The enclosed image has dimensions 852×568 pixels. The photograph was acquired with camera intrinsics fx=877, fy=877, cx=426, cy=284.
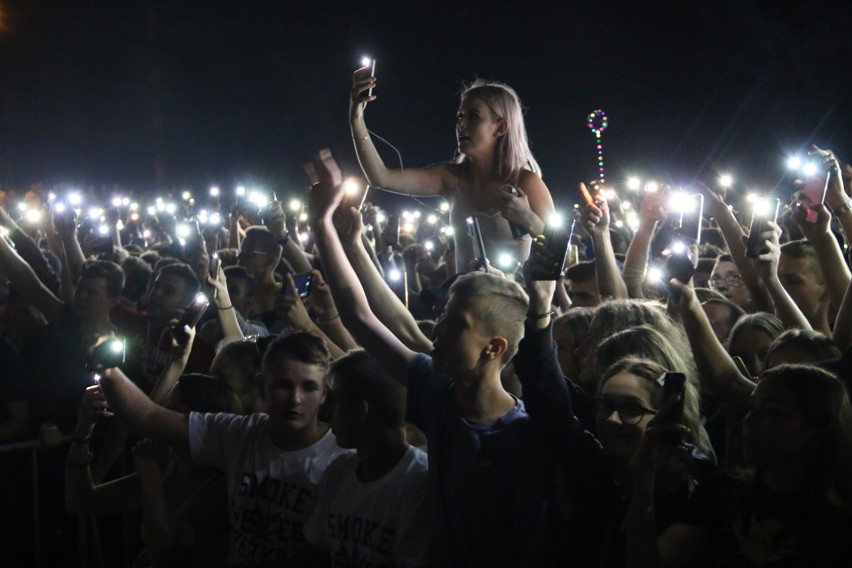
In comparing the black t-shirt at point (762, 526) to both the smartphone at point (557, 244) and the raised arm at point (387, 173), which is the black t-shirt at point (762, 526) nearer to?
the smartphone at point (557, 244)

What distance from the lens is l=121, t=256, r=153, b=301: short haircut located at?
7434mm

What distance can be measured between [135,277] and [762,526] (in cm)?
607

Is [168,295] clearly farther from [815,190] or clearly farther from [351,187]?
[815,190]

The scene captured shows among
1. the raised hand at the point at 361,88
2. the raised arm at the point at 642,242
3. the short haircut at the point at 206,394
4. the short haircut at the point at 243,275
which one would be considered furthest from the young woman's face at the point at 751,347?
the short haircut at the point at 243,275

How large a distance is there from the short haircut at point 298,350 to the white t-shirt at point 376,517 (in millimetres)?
542

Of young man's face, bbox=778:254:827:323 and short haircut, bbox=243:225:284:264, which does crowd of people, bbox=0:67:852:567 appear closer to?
young man's face, bbox=778:254:827:323

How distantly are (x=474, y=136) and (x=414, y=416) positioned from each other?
1622 mm

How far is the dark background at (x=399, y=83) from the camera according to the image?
17297mm

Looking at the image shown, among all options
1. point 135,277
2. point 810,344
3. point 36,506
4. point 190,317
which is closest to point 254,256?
point 135,277

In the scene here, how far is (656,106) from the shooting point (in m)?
20.2

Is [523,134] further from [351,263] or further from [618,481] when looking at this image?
[618,481]

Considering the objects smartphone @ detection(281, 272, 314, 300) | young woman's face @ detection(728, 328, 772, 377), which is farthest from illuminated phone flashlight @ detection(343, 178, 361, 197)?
young woman's face @ detection(728, 328, 772, 377)

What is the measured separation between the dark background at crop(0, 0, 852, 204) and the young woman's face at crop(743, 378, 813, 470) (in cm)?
1373

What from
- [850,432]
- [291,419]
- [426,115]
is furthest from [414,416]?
[426,115]
